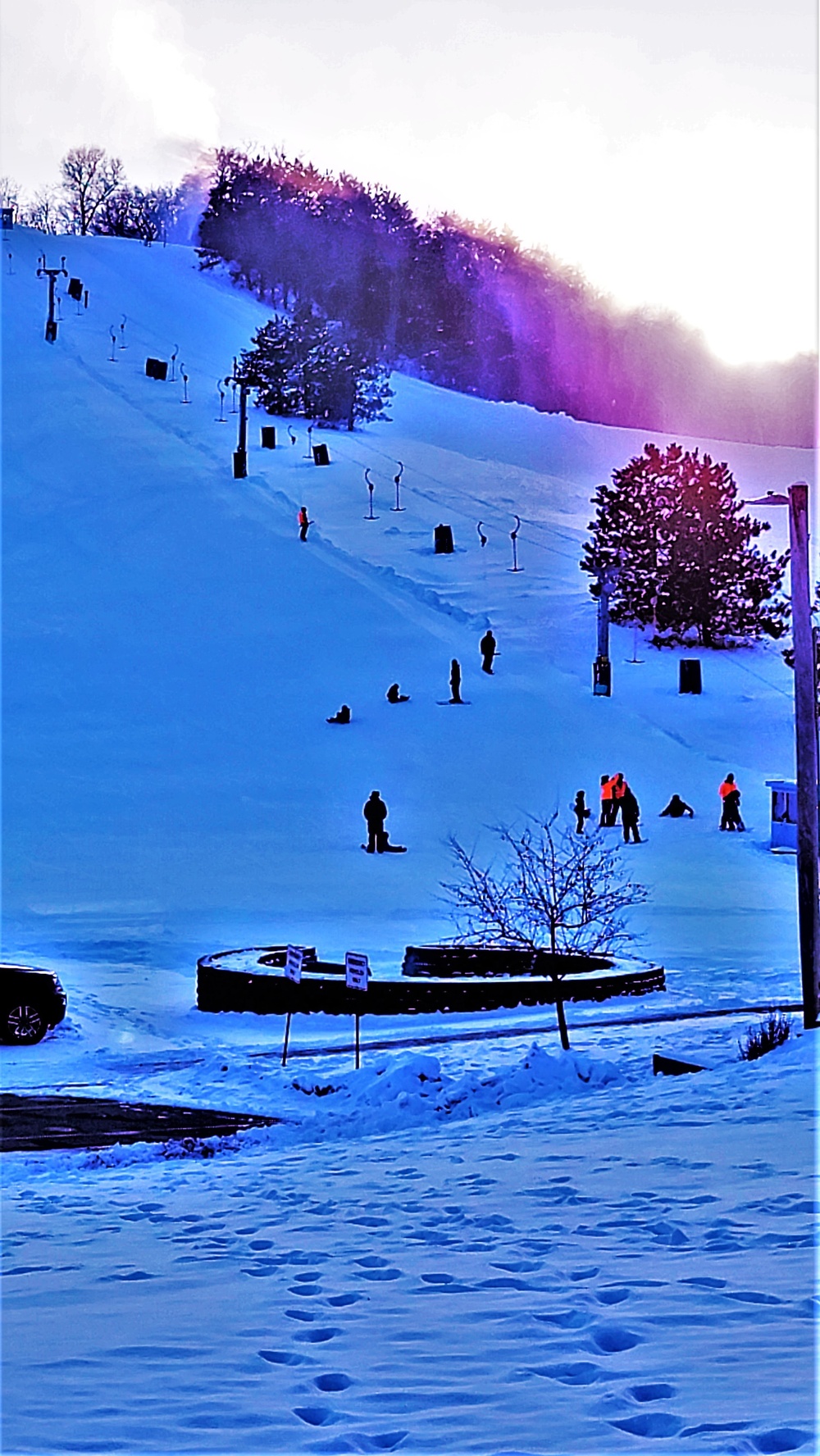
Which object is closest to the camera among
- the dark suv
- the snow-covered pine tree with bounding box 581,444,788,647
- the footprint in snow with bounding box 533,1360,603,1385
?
the footprint in snow with bounding box 533,1360,603,1385

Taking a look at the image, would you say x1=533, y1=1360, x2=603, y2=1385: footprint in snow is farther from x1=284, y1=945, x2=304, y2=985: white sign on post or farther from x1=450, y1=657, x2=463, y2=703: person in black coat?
x1=450, y1=657, x2=463, y2=703: person in black coat

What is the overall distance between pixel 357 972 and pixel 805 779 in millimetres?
3989

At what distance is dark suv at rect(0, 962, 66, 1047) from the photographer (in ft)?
51.9

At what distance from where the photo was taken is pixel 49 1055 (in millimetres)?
15359

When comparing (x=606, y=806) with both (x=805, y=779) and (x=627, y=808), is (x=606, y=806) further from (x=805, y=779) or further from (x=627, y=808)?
(x=805, y=779)

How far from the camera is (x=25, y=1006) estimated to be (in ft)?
51.9

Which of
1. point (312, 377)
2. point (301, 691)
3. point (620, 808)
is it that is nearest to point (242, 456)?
point (312, 377)

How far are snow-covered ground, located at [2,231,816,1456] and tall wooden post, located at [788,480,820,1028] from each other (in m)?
1.08

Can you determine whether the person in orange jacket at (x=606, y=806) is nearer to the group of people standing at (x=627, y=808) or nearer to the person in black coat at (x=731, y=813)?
the group of people standing at (x=627, y=808)

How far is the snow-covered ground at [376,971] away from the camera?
5.34m

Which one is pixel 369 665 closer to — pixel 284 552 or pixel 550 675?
pixel 550 675

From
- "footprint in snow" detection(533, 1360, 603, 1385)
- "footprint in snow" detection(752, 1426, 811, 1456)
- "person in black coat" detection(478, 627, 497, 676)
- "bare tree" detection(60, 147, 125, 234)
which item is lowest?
"footprint in snow" detection(533, 1360, 603, 1385)

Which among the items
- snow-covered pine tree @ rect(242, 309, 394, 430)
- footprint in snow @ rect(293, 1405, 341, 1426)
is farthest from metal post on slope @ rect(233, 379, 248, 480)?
footprint in snow @ rect(293, 1405, 341, 1426)

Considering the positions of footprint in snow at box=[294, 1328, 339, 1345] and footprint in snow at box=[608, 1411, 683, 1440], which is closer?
footprint in snow at box=[608, 1411, 683, 1440]
